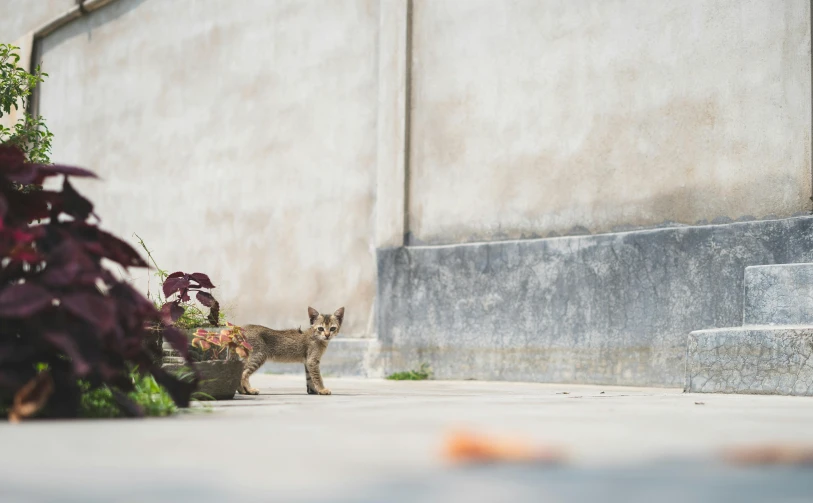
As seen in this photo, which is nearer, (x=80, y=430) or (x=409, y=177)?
(x=80, y=430)

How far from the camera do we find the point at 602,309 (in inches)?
300

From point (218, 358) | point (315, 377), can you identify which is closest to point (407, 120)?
point (315, 377)

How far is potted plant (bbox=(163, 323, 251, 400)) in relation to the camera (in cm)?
507

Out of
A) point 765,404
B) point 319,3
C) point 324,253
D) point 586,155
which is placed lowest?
point 765,404

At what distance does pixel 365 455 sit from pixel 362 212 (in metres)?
7.59

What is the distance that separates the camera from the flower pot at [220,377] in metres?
5.06

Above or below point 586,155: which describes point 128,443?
below

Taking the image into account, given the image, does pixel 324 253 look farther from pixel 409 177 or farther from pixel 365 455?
pixel 365 455

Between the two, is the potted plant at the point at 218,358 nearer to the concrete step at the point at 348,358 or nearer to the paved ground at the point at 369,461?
the paved ground at the point at 369,461

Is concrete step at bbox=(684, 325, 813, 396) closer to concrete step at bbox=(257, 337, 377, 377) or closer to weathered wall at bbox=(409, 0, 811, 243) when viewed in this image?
weathered wall at bbox=(409, 0, 811, 243)

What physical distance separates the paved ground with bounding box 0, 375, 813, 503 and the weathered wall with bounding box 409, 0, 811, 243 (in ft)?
13.0

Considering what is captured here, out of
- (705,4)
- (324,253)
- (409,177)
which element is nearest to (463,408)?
(705,4)

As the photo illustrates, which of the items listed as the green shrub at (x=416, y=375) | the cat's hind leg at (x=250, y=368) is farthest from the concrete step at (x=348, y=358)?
the cat's hind leg at (x=250, y=368)

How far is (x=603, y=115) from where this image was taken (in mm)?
7750
